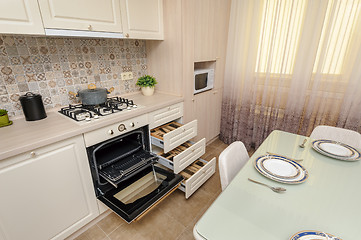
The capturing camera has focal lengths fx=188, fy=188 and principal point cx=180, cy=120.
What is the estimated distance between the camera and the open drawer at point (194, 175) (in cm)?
169

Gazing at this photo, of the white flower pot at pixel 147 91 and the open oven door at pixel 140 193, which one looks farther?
the white flower pot at pixel 147 91

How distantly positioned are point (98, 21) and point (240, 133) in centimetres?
211

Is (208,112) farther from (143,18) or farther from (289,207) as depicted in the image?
(289,207)

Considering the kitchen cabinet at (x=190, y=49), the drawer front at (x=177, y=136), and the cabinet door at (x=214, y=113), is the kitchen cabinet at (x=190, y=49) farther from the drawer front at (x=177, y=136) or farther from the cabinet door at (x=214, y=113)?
the drawer front at (x=177, y=136)

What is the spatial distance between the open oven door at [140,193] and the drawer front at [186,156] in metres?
0.10

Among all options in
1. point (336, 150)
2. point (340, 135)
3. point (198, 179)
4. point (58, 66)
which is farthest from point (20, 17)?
point (340, 135)

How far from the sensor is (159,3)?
1.82 meters

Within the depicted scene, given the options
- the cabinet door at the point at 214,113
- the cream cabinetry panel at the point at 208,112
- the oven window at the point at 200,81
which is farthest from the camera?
the cabinet door at the point at 214,113

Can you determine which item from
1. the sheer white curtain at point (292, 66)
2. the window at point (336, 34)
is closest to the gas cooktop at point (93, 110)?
the sheer white curtain at point (292, 66)

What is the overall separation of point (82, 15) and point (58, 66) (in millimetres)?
494

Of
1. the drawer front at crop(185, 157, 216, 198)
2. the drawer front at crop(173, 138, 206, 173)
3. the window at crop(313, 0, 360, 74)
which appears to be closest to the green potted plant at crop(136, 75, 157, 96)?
the drawer front at crop(173, 138, 206, 173)

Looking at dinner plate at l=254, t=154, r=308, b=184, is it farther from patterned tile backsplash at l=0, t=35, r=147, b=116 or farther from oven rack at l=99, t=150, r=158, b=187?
patterned tile backsplash at l=0, t=35, r=147, b=116

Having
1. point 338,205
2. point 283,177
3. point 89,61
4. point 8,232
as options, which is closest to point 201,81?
point 89,61

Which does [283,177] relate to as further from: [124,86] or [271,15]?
[271,15]
